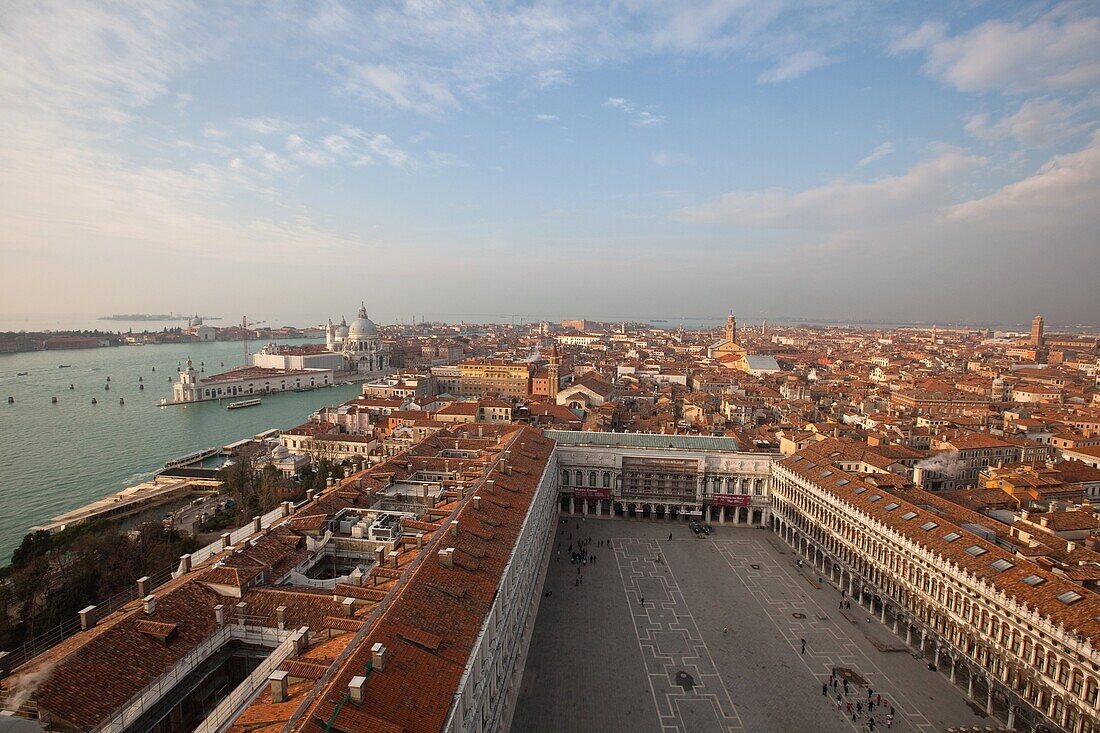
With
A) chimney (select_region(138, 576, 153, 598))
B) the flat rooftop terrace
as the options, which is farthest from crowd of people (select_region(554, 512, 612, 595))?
chimney (select_region(138, 576, 153, 598))

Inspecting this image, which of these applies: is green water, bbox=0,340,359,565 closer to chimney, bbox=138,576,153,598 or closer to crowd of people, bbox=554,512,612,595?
chimney, bbox=138,576,153,598

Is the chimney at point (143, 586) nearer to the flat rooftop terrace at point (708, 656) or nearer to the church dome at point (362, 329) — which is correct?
the flat rooftop terrace at point (708, 656)

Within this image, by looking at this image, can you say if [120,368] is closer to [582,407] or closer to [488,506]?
[582,407]

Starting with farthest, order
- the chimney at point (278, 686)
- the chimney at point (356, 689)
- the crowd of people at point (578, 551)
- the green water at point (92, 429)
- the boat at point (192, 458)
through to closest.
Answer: the boat at point (192, 458) < the green water at point (92, 429) < the crowd of people at point (578, 551) < the chimney at point (278, 686) < the chimney at point (356, 689)

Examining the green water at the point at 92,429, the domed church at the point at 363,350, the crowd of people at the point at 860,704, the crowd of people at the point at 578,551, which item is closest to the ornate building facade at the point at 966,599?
the crowd of people at the point at 860,704

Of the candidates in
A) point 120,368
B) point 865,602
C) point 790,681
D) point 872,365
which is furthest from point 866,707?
point 120,368

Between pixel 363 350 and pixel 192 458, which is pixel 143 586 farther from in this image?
pixel 363 350

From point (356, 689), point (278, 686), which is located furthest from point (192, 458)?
point (356, 689)

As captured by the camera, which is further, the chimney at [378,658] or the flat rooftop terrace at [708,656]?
the flat rooftop terrace at [708,656]
